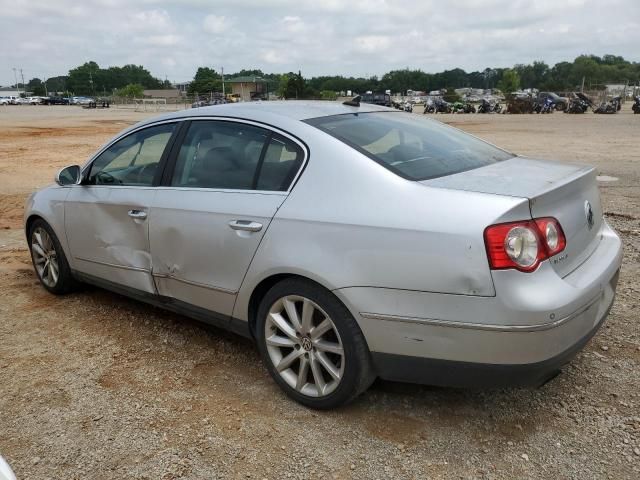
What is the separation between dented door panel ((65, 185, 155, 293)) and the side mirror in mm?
77

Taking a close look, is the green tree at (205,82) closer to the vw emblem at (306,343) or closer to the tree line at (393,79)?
the tree line at (393,79)

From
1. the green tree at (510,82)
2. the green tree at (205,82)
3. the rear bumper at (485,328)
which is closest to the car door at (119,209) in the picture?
the rear bumper at (485,328)

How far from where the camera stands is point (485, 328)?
2367mm

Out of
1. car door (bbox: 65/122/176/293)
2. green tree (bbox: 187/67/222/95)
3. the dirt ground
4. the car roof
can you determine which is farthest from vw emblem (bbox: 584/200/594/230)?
green tree (bbox: 187/67/222/95)

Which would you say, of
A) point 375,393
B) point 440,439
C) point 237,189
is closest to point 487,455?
point 440,439

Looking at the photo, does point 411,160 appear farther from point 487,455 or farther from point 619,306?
point 619,306

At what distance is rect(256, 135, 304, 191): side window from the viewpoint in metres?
3.03

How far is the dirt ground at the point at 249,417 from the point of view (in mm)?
2584

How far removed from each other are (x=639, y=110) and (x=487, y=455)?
41.2m

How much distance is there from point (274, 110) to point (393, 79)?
12557cm

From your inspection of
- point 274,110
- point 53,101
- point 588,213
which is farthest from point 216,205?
point 53,101

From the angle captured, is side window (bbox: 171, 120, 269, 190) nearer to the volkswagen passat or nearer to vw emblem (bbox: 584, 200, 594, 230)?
the volkswagen passat

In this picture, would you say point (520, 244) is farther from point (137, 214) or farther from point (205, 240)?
point (137, 214)

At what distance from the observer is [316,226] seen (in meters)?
2.76
